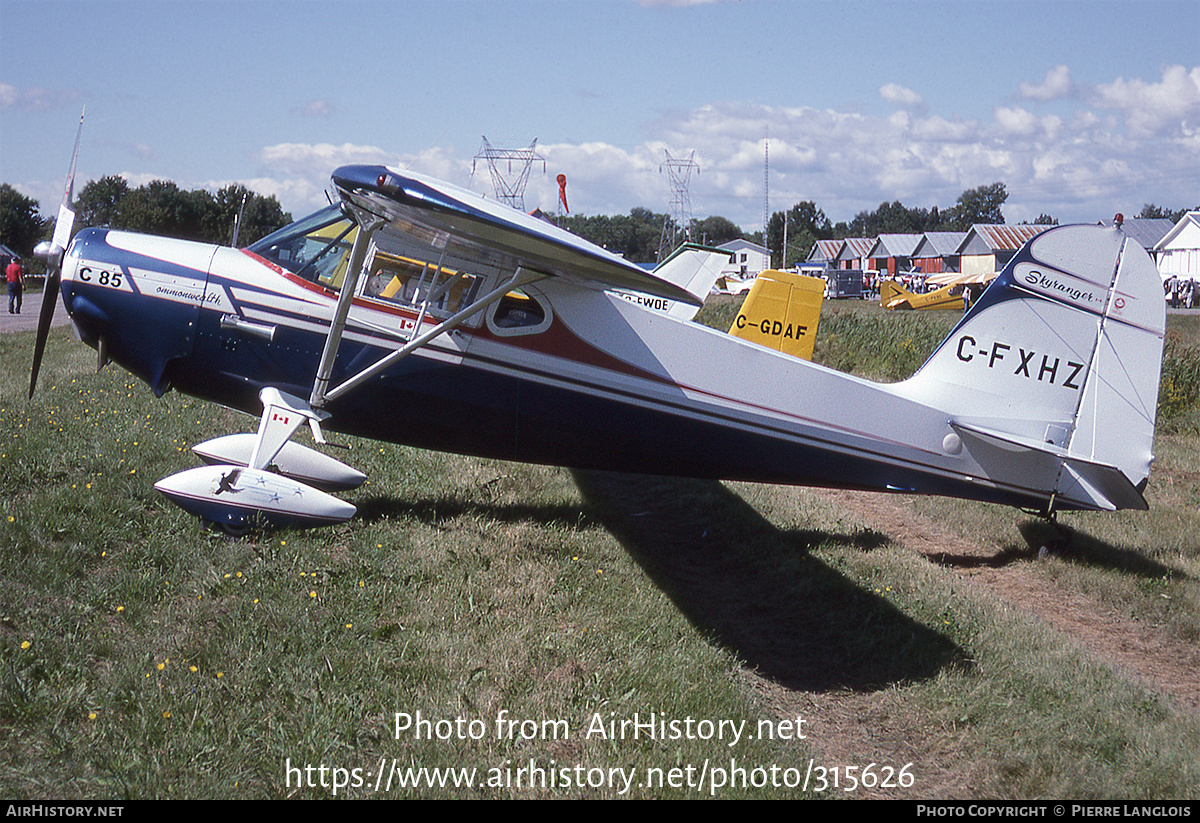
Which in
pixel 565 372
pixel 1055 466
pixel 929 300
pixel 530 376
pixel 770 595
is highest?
pixel 929 300

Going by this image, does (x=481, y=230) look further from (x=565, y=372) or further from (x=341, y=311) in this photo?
(x=565, y=372)

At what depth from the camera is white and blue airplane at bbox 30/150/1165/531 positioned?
611 cm

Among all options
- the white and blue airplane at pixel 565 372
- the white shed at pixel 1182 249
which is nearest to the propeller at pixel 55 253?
the white and blue airplane at pixel 565 372

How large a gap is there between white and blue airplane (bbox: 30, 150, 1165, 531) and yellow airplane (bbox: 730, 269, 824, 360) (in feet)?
15.5

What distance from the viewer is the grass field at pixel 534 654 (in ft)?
12.2

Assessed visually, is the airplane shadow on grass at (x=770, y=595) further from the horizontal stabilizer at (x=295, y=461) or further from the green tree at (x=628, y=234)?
the green tree at (x=628, y=234)

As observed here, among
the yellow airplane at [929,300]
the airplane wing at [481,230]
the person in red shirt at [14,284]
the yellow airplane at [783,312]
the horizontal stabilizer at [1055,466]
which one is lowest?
the person in red shirt at [14,284]

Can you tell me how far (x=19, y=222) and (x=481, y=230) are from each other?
71.4 meters

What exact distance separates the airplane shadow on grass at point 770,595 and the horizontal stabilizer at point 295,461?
7.89ft

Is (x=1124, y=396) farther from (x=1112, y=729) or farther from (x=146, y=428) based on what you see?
(x=146, y=428)

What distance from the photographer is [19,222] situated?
60.7m

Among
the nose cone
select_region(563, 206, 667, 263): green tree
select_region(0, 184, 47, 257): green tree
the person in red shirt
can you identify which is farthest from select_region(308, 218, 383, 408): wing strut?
select_region(563, 206, 667, 263): green tree

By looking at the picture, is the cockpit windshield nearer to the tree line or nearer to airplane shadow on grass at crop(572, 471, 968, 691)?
airplane shadow on grass at crop(572, 471, 968, 691)

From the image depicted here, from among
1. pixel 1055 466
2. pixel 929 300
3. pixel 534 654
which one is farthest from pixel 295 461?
pixel 929 300
